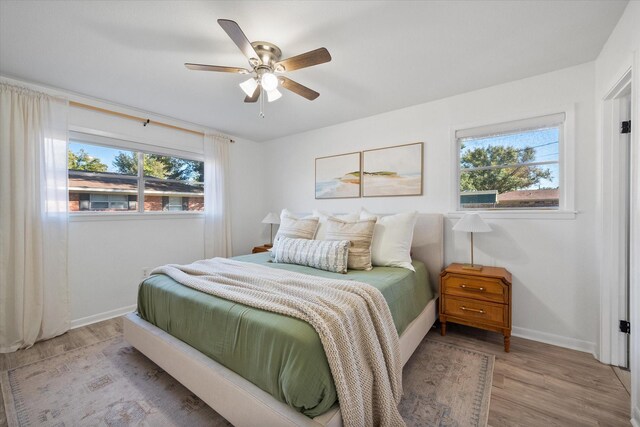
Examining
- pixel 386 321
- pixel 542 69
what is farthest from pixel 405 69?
pixel 386 321

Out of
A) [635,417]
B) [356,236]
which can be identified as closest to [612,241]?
[635,417]

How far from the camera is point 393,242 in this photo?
2.49m

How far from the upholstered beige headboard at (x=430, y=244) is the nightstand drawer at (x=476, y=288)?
300mm

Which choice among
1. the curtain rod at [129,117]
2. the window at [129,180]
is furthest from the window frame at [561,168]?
the window at [129,180]

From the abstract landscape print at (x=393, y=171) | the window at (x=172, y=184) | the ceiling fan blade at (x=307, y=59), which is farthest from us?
the window at (x=172, y=184)

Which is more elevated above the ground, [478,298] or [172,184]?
[172,184]

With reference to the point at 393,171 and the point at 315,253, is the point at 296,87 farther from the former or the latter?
the point at 393,171

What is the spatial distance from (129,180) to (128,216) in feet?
1.50

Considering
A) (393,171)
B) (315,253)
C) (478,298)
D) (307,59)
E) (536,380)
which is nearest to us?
(307,59)

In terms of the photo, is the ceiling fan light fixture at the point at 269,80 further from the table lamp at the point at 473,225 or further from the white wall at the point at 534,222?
the table lamp at the point at 473,225

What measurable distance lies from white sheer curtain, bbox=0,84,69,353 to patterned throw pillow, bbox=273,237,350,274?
2.15 metres

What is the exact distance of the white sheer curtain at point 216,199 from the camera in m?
3.74

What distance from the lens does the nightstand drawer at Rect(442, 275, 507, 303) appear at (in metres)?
2.19

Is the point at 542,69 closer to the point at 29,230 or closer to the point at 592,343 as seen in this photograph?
the point at 592,343
